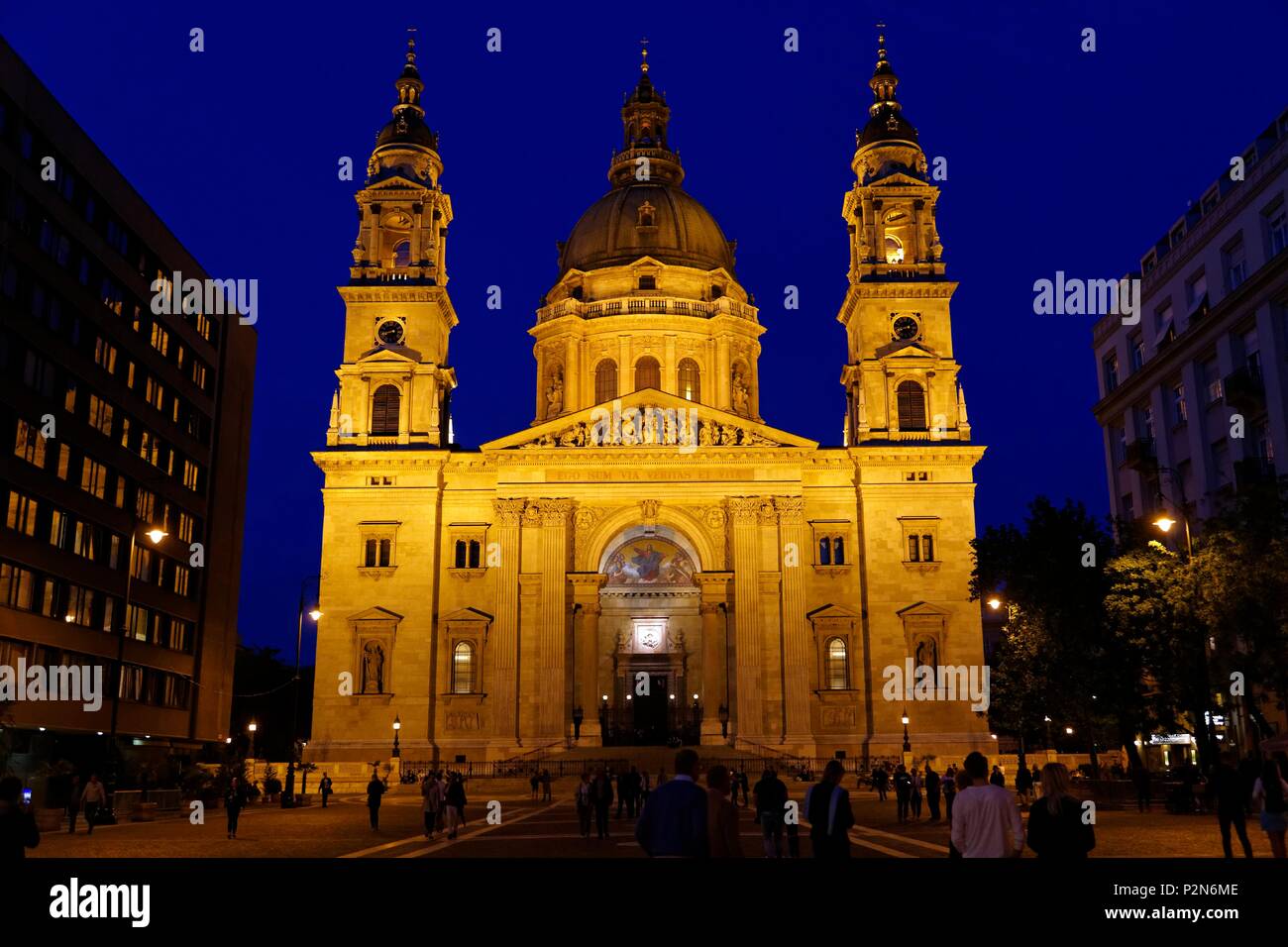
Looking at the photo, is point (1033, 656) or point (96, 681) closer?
point (1033, 656)

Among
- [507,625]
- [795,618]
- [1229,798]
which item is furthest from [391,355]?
[1229,798]

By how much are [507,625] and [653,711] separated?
417 inches

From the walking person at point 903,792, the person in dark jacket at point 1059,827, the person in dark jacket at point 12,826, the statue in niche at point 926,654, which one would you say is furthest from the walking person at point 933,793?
the statue in niche at point 926,654

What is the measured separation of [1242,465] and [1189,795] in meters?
13.5

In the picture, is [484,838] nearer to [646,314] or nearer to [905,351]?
[905,351]

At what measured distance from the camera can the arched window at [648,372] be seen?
74.2m

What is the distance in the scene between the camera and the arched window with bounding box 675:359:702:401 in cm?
7454

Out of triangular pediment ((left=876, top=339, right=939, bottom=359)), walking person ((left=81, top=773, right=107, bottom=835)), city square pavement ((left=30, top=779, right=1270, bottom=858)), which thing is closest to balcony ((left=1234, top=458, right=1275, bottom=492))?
city square pavement ((left=30, top=779, right=1270, bottom=858))

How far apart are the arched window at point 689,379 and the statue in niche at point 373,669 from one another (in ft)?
80.1

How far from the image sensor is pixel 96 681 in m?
51.7

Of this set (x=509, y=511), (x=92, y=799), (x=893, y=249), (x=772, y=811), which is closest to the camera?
(x=772, y=811)

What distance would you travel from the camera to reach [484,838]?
28469 mm
